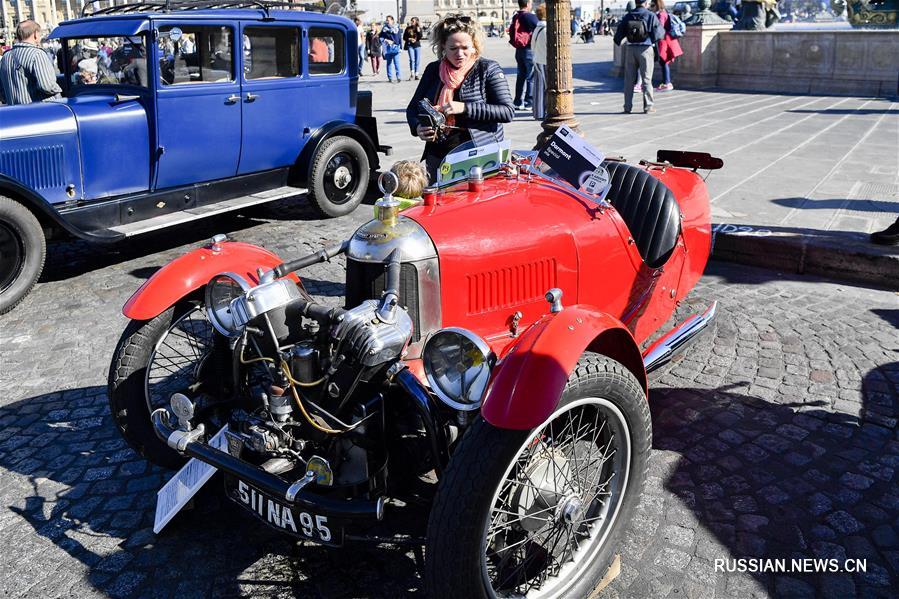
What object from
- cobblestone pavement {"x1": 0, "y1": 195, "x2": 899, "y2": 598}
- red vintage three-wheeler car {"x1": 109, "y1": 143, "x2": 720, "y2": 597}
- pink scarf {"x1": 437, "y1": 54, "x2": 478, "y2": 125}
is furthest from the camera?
pink scarf {"x1": 437, "y1": 54, "x2": 478, "y2": 125}

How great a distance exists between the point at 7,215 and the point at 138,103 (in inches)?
57.7

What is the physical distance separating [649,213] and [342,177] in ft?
14.4

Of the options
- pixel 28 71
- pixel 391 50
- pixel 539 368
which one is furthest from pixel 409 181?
pixel 391 50

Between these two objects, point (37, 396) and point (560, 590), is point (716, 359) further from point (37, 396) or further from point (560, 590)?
point (37, 396)

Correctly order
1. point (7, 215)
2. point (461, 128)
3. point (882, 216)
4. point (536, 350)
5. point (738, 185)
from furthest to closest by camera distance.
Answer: point (738, 185)
point (882, 216)
point (7, 215)
point (461, 128)
point (536, 350)

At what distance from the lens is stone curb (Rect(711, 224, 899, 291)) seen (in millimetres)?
5328

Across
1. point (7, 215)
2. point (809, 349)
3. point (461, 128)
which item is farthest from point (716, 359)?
point (7, 215)

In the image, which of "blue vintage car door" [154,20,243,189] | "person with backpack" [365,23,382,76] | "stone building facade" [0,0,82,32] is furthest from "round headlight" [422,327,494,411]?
"stone building facade" [0,0,82,32]

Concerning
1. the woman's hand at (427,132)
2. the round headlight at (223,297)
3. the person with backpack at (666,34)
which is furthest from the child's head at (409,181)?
the person with backpack at (666,34)

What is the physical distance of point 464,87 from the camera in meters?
4.68

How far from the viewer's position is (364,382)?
2617 millimetres

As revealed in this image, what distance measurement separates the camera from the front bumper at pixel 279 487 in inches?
89.7

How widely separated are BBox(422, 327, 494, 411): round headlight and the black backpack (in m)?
11.7

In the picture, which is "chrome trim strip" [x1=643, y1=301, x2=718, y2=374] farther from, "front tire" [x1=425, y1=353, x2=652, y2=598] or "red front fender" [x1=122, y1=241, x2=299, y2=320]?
"red front fender" [x1=122, y1=241, x2=299, y2=320]
